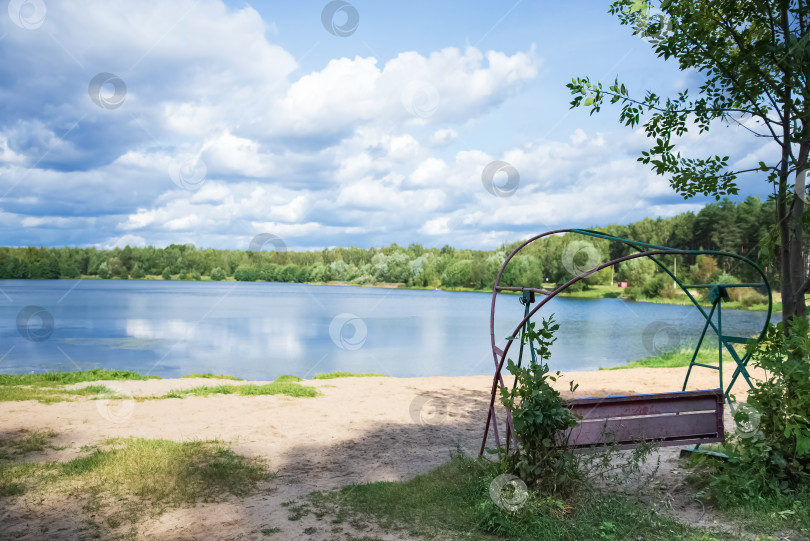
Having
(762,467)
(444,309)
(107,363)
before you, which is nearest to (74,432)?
(762,467)

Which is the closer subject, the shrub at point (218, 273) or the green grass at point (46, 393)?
the green grass at point (46, 393)

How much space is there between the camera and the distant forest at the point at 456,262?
50.8 meters

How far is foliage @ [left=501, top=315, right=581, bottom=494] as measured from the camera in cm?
420

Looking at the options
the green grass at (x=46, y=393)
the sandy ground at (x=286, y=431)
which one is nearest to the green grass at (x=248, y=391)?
the sandy ground at (x=286, y=431)

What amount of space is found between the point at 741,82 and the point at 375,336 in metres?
27.8

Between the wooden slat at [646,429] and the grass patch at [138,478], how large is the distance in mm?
3125

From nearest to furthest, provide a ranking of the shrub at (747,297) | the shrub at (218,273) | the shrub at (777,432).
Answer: the shrub at (777,432) → the shrub at (747,297) → the shrub at (218,273)

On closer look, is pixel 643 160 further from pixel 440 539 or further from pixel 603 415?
pixel 440 539

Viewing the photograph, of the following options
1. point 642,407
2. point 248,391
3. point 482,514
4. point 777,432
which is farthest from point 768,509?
point 248,391

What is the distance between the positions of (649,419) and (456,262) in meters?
67.2

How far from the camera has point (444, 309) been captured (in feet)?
160

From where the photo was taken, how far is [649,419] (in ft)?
15.8

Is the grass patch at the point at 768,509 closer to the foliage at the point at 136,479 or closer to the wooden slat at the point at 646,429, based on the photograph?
the wooden slat at the point at 646,429

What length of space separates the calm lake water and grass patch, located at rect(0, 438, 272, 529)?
14.0 metres
